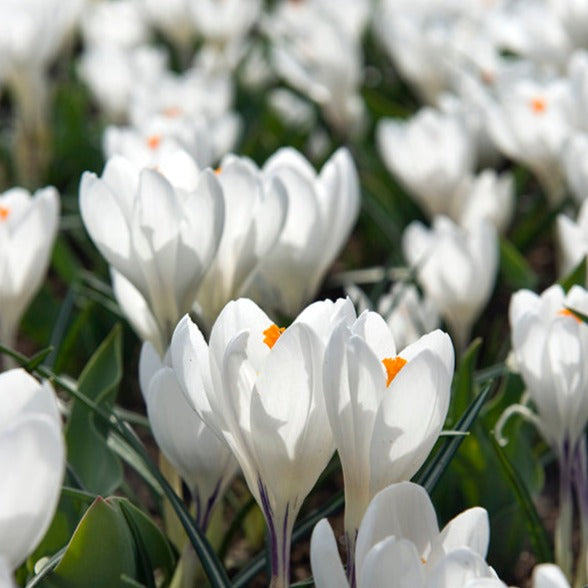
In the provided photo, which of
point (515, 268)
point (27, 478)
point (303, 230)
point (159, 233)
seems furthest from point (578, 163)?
point (27, 478)

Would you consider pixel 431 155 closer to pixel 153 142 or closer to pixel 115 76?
pixel 153 142

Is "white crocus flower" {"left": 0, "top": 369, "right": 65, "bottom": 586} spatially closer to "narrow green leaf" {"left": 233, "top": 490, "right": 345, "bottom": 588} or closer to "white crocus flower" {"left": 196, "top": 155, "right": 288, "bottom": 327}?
"narrow green leaf" {"left": 233, "top": 490, "right": 345, "bottom": 588}

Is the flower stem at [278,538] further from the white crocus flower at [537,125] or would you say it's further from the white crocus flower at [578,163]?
the white crocus flower at [537,125]

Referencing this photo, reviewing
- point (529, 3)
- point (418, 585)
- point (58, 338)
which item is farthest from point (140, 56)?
point (418, 585)

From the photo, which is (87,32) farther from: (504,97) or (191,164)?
(191,164)

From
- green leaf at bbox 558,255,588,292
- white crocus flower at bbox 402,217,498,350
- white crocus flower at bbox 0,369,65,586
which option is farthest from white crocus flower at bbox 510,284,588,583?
white crocus flower at bbox 0,369,65,586

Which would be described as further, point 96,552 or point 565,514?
point 565,514
